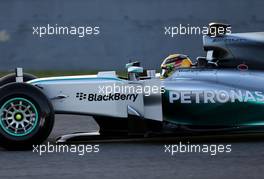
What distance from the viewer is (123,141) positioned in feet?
28.6

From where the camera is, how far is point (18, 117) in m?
8.06

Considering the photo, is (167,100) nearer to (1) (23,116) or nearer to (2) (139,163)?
(2) (139,163)

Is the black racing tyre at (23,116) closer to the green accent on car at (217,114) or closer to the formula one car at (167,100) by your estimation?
the formula one car at (167,100)

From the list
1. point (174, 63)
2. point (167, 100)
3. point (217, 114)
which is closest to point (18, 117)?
point (167, 100)

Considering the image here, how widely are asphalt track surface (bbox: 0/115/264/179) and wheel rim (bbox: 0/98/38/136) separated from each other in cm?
24

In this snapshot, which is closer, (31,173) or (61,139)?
(31,173)

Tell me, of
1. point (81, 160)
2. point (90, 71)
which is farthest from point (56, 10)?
point (81, 160)

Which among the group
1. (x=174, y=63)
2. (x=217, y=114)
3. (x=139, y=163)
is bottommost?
(x=139, y=163)

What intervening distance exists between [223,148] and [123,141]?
4.37 feet

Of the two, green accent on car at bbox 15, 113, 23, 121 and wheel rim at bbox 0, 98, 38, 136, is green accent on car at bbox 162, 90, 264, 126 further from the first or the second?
green accent on car at bbox 15, 113, 23, 121

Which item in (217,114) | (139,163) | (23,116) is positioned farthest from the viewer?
(217,114)

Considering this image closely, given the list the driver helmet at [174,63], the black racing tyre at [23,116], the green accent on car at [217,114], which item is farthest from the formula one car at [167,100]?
the driver helmet at [174,63]

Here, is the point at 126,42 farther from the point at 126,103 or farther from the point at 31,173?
the point at 31,173

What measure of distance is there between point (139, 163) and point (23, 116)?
161cm
